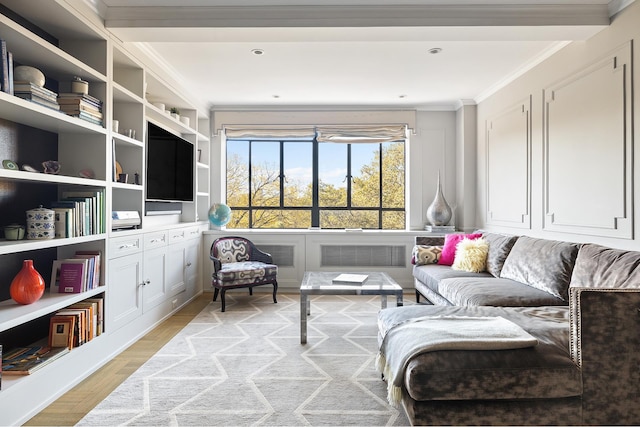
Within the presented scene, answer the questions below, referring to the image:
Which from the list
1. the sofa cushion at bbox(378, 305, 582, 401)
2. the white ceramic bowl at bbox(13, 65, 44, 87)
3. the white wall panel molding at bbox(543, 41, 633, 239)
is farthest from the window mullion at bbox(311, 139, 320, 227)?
the sofa cushion at bbox(378, 305, 582, 401)

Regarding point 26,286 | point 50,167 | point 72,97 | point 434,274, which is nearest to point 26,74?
point 72,97

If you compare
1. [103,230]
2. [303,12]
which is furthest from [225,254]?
[303,12]

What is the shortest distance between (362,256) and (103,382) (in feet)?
10.9

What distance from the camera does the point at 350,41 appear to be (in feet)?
9.62

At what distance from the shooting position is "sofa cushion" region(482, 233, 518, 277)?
11.2 ft

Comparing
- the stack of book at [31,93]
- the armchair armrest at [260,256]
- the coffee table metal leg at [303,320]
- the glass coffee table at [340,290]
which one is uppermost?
the stack of book at [31,93]

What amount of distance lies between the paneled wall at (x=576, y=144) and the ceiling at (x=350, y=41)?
20 cm

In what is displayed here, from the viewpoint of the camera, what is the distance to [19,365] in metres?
1.98

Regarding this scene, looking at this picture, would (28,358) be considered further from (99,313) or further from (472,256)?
(472,256)

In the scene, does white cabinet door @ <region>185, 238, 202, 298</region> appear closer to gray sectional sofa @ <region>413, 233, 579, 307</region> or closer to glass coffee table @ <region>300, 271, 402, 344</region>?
glass coffee table @ <region>300, 271, 402, 344</region>

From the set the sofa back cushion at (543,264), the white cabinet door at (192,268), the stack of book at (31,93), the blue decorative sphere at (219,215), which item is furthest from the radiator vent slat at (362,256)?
the stack of book at (31,93)

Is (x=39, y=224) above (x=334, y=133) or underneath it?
underneath

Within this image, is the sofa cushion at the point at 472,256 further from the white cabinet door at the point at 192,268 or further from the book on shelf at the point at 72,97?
the book on shelf at the point at 72,97

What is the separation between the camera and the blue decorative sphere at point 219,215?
491cm
